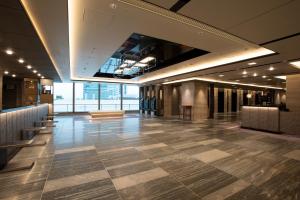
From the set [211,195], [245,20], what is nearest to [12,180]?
[211,195]

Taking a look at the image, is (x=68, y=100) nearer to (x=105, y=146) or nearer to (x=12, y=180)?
(x=105, y=146)

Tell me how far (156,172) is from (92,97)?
1480 centimetres

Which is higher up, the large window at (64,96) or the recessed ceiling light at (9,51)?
the recessed ceiling light at (9,51)

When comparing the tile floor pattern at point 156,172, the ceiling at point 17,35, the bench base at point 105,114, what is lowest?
the tile floor pattern at point 156,172

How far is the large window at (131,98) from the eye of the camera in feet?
58.7

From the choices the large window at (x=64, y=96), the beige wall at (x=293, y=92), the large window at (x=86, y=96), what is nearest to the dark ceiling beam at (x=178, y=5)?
the beige wall at (x=293, y=92)

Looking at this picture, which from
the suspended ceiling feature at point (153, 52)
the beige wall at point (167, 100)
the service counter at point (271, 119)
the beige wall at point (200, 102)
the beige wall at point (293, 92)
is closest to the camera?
the suspended ceiling feature at point (153, 52)

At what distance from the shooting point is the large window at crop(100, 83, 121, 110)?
16.6 m

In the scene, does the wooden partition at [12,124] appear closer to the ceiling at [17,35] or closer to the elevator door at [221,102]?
the ceiling at [17,35]

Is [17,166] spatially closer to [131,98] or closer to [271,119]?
[271,119]

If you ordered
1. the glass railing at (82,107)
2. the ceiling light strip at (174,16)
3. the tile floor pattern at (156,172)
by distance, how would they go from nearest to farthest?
the tile floor pattern at (156,172) → the ceiling light strip at (174,16) → the glass railing at (82,107)

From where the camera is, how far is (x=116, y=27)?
3668 mm

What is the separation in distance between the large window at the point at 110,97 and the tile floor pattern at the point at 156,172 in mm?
12090

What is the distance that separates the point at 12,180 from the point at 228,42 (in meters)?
5.78
